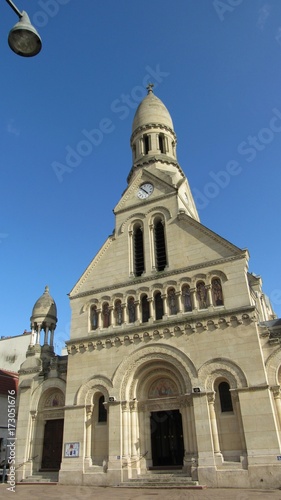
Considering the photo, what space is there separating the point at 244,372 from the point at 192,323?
4150 millimetres

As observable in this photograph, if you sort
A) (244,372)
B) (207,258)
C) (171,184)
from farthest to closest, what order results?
(171,184) → (207,258) → (244,372)

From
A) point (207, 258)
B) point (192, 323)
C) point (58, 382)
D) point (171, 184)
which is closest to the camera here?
point (192, 323)

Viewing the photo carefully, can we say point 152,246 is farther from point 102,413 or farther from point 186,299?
point 102,413

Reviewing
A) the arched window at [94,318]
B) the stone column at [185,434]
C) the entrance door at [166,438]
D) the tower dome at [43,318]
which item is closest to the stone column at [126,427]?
the entrance door at [166,438]

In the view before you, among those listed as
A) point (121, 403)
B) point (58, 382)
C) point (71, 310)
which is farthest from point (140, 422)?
point (71, 310)

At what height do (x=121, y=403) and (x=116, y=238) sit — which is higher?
(x=116, y=238)

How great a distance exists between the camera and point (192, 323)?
76.8 feet

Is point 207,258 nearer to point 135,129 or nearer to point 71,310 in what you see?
point 71,310

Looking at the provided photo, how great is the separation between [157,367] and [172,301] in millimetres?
4299

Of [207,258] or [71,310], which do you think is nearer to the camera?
[207,258]

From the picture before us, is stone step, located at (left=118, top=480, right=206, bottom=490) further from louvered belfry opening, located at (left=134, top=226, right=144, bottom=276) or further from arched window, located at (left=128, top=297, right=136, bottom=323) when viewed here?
louvered belfry opening, located at (left=134, top=226, right=144, bottom=276)

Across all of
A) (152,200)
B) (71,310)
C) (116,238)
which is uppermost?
(152,200)

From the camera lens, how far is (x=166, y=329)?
24062 millimetres

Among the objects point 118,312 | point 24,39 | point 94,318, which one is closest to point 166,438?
point 118,312
